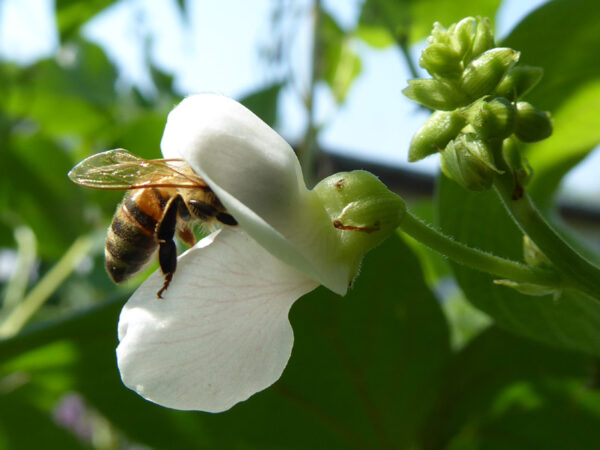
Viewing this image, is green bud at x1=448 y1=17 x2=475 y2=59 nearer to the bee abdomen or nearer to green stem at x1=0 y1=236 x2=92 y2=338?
the bee abdomen

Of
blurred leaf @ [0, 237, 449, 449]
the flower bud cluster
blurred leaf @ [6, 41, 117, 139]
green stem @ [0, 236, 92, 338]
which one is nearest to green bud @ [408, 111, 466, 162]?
the flower bud cluster

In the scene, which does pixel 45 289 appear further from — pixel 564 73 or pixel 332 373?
pixel 564 73

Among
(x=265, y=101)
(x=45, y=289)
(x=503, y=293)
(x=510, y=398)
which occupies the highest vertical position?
(x=503, y=293)

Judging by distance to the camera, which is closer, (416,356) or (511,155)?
(511,155)

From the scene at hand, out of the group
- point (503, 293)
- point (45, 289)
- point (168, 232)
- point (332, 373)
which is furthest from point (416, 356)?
point (45, 289)

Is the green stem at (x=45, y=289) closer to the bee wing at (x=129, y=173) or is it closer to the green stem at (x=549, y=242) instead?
the bee wing at (x=129, y=173)

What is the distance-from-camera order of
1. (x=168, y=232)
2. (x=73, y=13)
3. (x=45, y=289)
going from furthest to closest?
1. (x=45, y=289)
2. (x=73, y=13)
3. (x=168, y=232)

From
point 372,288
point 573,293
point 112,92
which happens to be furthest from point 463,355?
Result: point 112,92

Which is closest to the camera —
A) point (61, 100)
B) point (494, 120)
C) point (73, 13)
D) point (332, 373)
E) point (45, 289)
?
point (494, 120)
